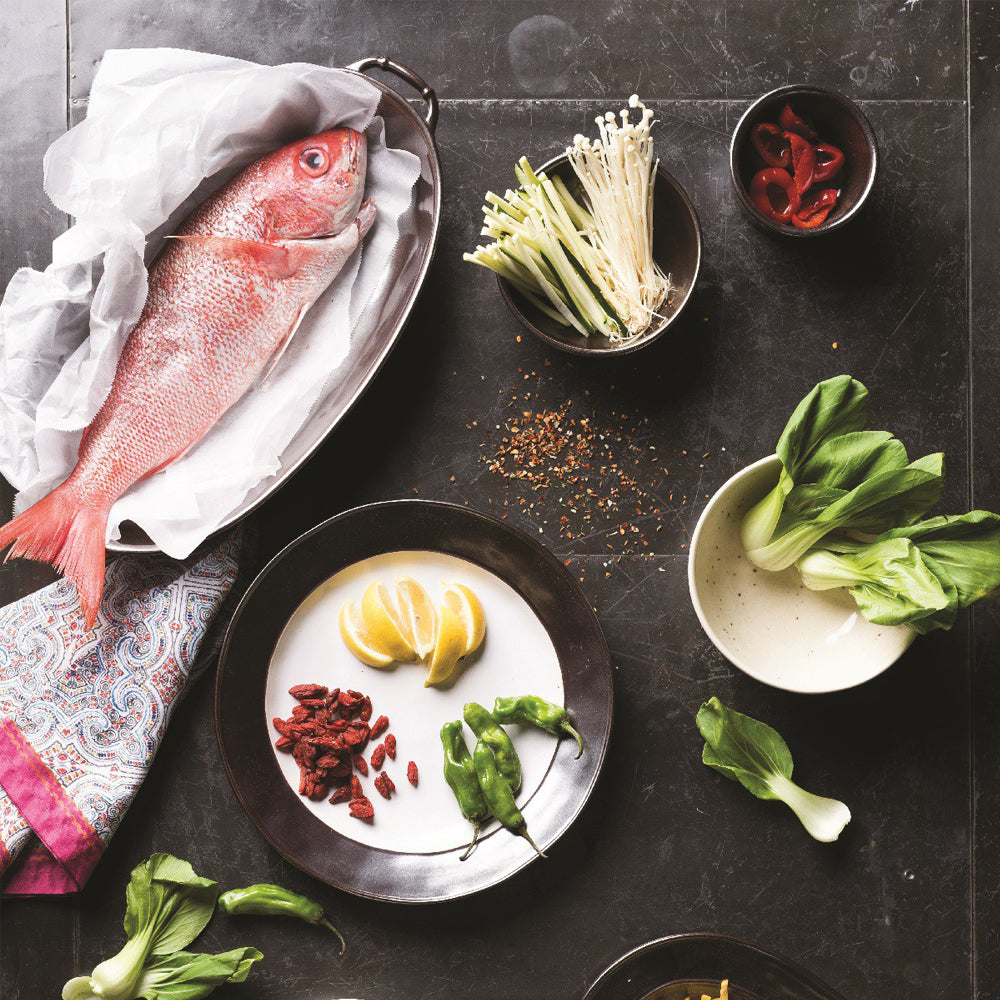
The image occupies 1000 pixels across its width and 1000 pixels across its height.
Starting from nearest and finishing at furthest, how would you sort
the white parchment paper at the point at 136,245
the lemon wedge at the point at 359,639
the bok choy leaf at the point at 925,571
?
the bok choy leaf at the point at 925,571 → the white parchment paper at the point at 136,245 → the lemon wedge at the point at 359,639

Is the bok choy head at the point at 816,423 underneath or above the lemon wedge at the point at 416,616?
above

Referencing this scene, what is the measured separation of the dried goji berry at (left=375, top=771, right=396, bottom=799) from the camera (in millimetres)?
1615

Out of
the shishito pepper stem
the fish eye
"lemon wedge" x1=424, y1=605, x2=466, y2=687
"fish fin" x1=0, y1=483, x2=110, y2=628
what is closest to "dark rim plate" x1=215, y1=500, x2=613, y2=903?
the shishito pepper stem

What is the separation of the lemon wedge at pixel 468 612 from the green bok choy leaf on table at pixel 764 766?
0.40 meters

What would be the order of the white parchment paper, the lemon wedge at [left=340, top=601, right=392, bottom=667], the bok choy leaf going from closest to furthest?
1. the bok choy leaf
2. the white parchment paper
3. the lemon wedge at [left=340, top=601, right=392, bottom=667]

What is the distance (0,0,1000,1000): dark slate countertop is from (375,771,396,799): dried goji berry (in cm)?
21

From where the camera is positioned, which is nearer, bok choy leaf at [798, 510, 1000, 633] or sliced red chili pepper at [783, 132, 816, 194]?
bok choy leaf at [798, 510, 1000, 633]

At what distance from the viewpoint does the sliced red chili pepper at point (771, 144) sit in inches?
61.7

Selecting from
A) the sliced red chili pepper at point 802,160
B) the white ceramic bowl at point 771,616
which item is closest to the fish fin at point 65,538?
the white ceramic bowl at point 771,616

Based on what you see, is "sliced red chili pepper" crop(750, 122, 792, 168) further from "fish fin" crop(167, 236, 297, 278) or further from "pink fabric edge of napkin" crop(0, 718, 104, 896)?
"pink fabric edge of napkin" crop(0, 718, 104, 896)

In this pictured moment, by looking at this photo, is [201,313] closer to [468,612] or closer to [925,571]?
[468,612]

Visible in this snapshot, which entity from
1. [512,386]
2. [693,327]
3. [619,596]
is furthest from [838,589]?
[512,386]

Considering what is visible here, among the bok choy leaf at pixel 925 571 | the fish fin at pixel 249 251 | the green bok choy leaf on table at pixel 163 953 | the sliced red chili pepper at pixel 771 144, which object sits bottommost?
Result: the green bok choy leaf on table at pixel 163 953

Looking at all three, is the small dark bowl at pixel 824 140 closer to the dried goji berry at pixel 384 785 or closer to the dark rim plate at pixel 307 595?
the dark rim plate at pixel 307 595
